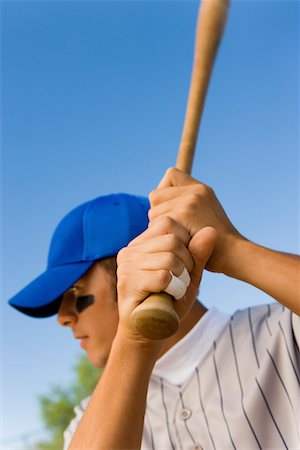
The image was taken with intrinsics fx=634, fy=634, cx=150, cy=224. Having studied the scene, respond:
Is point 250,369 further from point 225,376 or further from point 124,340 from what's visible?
point 124,340

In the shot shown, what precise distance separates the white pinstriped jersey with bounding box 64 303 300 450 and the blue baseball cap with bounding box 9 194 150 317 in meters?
0.47

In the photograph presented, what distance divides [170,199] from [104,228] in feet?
2.68

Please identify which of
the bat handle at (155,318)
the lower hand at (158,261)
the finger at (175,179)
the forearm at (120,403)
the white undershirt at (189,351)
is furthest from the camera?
the white undershirt at (189,351)

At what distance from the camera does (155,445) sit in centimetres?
195

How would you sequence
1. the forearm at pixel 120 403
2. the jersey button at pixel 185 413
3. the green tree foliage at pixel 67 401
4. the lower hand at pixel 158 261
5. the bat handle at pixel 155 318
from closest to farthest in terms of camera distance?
the bat handle at pixel 155 318 < the lower hand at pixel 158 261 < the forearm at pixel 120 403 < the jersey button at pixel 185 413 < the green tree foliage at pixel 67 401

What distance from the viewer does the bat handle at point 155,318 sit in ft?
4.35

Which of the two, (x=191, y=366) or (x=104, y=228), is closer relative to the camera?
(x=191, y=366)

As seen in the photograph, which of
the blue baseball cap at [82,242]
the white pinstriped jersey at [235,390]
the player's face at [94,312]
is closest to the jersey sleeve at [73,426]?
the player's face at [94,312]

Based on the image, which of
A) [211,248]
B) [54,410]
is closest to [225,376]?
[211,248]

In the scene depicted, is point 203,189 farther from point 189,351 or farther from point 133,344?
point 189,351

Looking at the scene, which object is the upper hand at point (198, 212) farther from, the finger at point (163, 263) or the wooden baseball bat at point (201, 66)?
the wooden baseball bat at point (201, 66)

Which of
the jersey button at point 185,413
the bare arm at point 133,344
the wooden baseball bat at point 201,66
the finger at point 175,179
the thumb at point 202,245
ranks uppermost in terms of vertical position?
the wooden baseball bat at point 201,66

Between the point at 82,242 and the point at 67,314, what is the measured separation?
0.93ft

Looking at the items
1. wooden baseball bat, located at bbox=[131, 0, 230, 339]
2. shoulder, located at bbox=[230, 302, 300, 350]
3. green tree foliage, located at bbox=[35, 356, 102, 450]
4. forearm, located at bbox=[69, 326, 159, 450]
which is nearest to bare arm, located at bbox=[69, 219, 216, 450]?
forearm, located at bbox=[69, 326, 159, 450]
